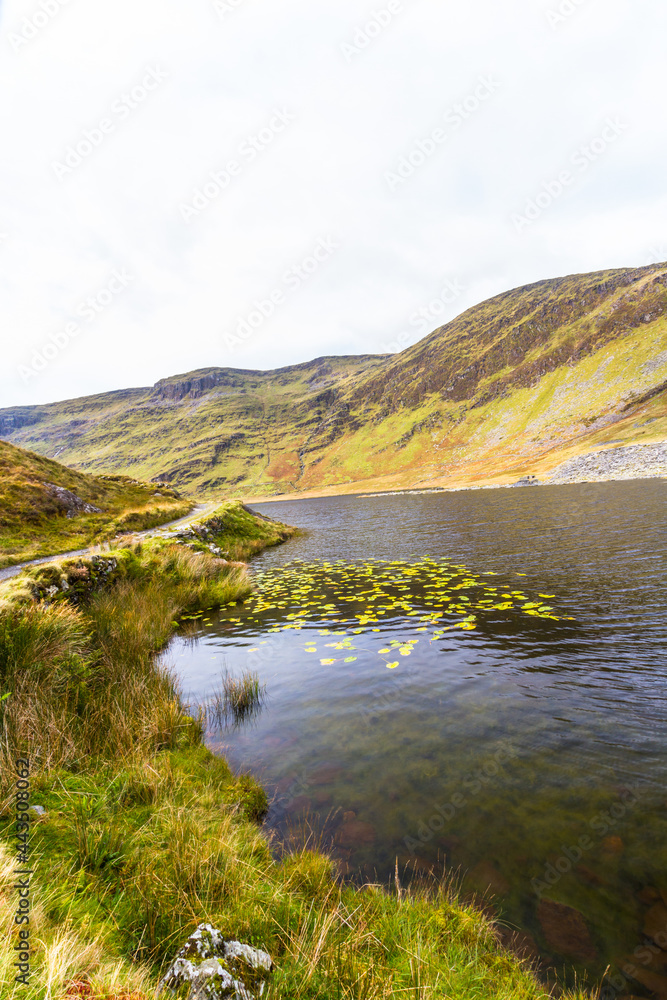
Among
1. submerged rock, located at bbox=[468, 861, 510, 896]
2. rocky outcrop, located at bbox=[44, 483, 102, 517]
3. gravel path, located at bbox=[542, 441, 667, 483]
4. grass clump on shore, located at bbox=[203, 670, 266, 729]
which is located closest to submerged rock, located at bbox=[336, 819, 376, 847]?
submerged rock, located at bbox=[468, 861, 510, 896]

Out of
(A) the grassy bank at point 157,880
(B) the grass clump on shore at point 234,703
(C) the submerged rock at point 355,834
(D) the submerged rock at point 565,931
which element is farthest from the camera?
(B) the grass clump on shore at point 234,703

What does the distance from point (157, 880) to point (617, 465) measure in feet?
266

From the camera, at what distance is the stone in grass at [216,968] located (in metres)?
2.65

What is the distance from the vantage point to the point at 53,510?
28812 mm

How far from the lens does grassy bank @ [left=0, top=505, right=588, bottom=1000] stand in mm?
2889

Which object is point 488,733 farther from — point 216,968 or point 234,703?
point 216,968

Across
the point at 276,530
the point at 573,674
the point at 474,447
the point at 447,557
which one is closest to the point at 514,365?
the point at 474,447

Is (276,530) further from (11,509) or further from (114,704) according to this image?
(114,704)

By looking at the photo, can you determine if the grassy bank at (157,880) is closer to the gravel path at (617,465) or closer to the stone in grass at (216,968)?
the stone in grass at (216,968)

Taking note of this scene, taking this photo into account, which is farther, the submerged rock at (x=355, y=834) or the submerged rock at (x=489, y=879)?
the submerged rock at (x=355, y=834)

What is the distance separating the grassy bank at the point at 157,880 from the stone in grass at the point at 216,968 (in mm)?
143

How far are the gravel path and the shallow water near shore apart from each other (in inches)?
2114

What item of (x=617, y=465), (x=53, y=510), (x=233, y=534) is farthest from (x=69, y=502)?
(x=617, y=465)

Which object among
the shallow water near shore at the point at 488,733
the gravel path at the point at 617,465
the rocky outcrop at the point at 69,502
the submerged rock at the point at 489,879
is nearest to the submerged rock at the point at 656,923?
the shallow water near shore at the point at 488,733
